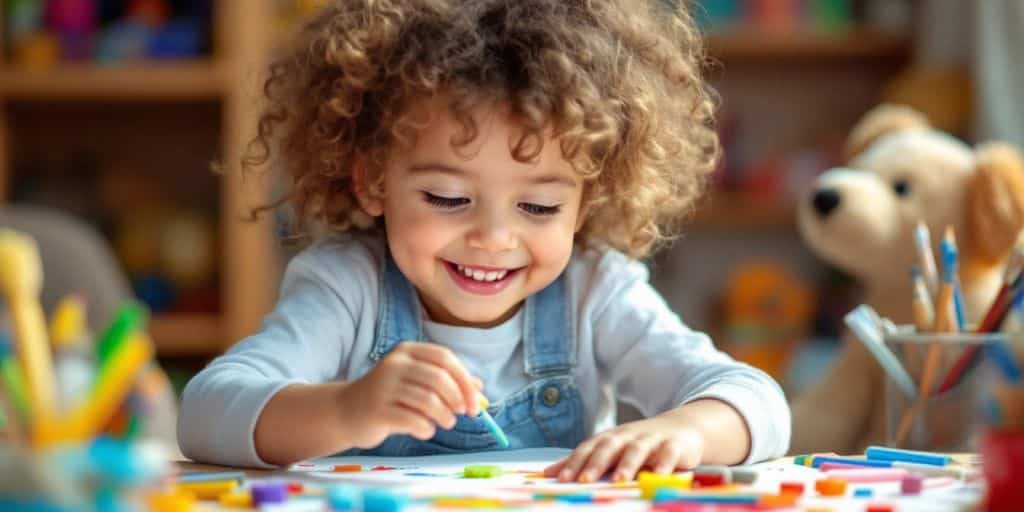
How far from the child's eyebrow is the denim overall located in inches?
5.3

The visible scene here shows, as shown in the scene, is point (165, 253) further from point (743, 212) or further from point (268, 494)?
point (268, 494)

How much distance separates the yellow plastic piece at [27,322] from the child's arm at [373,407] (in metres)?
A: 0.27

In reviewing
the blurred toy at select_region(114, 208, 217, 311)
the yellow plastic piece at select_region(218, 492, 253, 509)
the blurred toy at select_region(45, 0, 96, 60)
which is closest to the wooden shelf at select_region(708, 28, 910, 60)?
the blurred toy at select_region(114, 208, 217, 311)

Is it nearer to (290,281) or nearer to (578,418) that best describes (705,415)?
(578,418)

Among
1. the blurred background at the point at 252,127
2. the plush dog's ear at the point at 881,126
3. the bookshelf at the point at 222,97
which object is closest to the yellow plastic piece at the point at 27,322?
the plush dog's ear at the point at 881,126

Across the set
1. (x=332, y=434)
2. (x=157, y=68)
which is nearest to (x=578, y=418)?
(x=332, y=434)

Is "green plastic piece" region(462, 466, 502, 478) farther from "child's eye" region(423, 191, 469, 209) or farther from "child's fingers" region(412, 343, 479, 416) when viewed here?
"child's eye" region(423, 191, 469, 209)

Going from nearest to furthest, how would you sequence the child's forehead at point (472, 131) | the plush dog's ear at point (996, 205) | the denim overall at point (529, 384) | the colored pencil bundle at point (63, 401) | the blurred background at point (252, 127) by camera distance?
the colored pencil bundle at point (63, 401) → the child's forehead at point (472, 131) → the denim overall at point (529, 384) → the plush dog's ear at point (996, 205) → the blurred background at point (252, 127)

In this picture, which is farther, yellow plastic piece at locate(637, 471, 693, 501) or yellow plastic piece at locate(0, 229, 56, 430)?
yellow plastic piece at locate(637, 471, 693, 501)

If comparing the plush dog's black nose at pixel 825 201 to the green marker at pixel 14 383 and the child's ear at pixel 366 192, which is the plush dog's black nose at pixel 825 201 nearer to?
the child's ear at pixel 366 192

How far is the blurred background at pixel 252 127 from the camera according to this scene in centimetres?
237

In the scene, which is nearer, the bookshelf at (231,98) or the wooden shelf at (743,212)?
the bookshelf at (231,98)

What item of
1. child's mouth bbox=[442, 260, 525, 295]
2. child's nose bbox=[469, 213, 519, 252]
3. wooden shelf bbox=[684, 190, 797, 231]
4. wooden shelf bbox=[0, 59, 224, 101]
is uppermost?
wooden shelf bbox=[0, 59, 224, 101]

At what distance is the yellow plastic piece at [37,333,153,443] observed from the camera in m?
0.44
